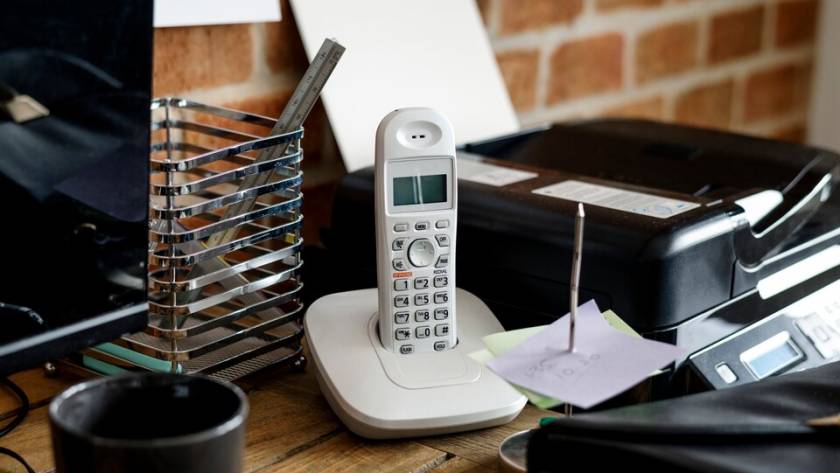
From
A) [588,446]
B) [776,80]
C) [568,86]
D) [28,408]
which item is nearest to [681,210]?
[588,446]

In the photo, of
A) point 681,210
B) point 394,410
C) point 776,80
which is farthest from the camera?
point 776,80

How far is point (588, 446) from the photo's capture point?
0.59m

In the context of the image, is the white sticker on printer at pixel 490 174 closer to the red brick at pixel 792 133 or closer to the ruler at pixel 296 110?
the ruler at pixel 296 110

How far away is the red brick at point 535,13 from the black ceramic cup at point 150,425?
2.72ft

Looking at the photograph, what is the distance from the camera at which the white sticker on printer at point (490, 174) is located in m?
0.91

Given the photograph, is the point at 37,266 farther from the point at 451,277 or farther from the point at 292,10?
the point at 292,10

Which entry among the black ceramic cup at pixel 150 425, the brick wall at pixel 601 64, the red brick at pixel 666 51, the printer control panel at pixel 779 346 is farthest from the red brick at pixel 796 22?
the black ceramic cup at pixel 150 425

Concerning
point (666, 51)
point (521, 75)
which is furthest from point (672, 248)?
point (666, 51)

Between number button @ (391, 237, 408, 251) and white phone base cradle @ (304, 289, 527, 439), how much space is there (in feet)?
0.23

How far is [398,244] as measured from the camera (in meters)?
0.75

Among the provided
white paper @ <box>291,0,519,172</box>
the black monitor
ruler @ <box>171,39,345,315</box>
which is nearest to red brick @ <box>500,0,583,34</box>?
white paper @ <box>291,0,519,172</box>

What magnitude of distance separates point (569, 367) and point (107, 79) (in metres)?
0.31

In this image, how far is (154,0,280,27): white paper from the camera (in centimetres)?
92

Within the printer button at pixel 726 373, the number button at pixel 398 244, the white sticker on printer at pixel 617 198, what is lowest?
the printer button at pixel 726 373
